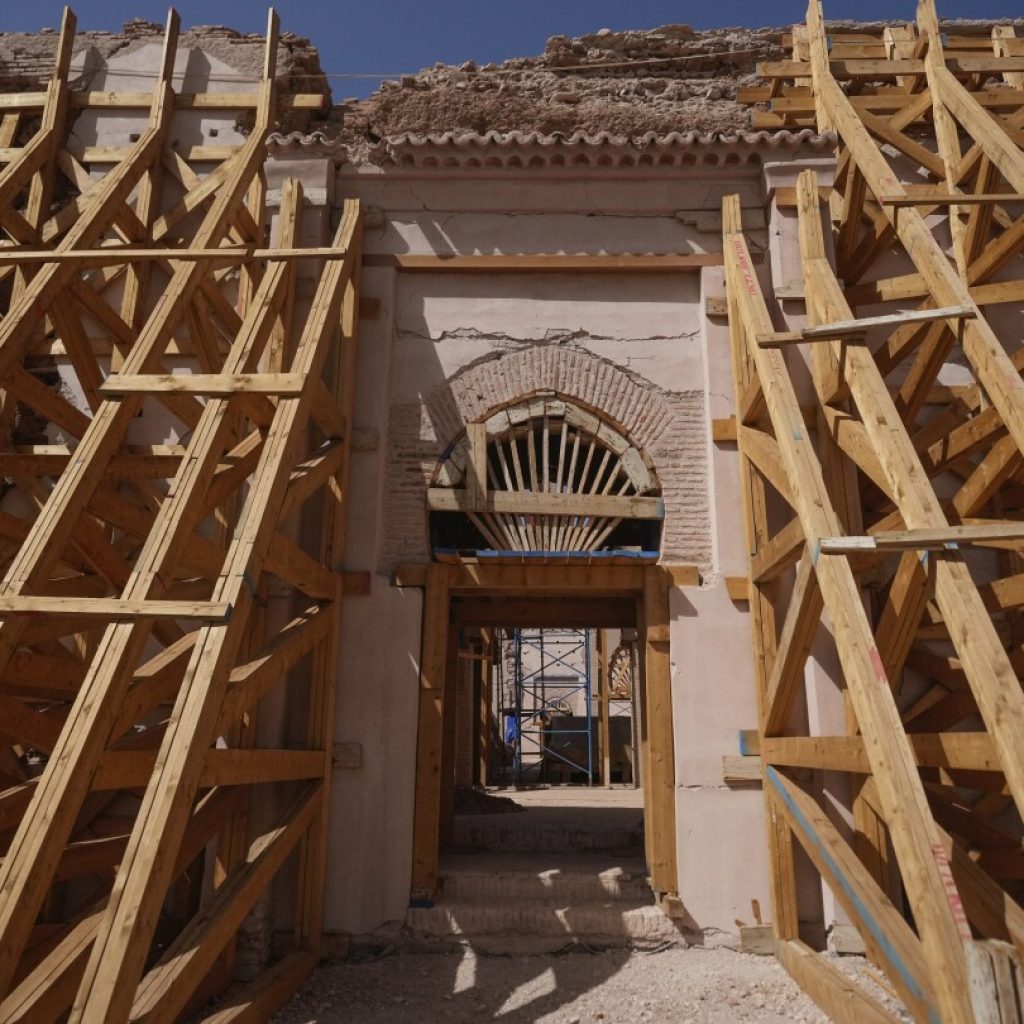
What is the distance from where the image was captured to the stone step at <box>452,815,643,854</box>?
755cm

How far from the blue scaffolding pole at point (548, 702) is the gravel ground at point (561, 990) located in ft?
35.4

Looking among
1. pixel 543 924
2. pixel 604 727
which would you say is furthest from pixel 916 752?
pixel 604 727

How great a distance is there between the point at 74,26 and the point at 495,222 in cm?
390

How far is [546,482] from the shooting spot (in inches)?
252

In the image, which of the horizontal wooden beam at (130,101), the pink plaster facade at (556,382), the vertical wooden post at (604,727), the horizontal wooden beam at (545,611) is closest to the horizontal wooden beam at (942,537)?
the pink plaster facade at (556,382)

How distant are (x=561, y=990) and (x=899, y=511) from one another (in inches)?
128

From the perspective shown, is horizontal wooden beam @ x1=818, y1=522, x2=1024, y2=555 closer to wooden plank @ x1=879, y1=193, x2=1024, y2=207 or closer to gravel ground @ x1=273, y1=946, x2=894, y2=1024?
gravel ground @ x1=273, y1=946, x2=894, y2=1024

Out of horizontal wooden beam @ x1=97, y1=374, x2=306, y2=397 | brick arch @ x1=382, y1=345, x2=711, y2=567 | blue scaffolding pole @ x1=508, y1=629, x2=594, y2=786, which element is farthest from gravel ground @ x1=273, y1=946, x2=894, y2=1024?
blue scaffolding pole @ x1=508, y1=629, x2=594, y2=786

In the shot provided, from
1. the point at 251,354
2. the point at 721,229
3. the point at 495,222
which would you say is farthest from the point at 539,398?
the point at 251,354

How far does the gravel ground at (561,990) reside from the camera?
453cm

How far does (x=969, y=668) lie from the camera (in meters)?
3.51

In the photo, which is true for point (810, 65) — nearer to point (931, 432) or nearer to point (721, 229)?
point (721, 229)

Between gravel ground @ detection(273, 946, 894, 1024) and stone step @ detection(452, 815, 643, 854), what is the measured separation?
2058 millimetres

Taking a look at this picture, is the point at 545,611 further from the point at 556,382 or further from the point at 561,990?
the point at 561,990
